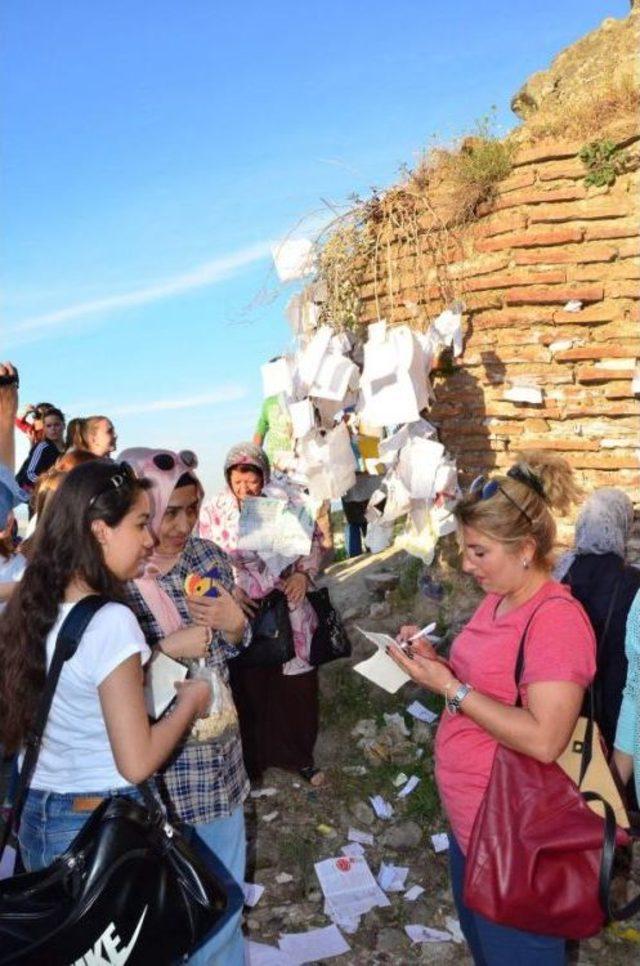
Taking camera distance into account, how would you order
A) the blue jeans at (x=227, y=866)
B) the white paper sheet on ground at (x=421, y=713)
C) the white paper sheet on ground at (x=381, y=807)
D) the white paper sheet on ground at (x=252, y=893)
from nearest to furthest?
the blue jeans at (x=227, y=866) < the white paper sheet on ground at (x=252, y=893) < the white paper sheet on ground at (x=381, y=807) < the white paper sheet on ground at (x=421, y=713)

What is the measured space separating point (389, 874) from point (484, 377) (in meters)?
2.83

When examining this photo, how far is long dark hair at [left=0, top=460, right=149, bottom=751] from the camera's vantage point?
1984 millimetres

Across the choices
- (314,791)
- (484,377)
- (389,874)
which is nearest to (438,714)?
(314,791)

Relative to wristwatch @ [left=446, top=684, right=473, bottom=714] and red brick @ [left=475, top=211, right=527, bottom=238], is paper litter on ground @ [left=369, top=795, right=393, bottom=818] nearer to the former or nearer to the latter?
wristwatch @ [left=446, top=684, right=473, bottom=714]

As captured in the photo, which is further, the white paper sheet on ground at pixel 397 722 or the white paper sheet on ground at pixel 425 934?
the white paper sheet on ground at pixel 397 722

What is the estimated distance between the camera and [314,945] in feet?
11.6

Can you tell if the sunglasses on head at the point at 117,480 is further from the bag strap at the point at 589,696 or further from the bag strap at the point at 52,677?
the bag strap at the point at 589,696

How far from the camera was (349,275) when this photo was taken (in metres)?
5.73

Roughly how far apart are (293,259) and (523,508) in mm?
3783

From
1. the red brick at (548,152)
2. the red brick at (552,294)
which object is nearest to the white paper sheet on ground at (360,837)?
the red brick at (552,294)

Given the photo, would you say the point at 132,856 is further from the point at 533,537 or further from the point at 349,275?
the point at 349,275

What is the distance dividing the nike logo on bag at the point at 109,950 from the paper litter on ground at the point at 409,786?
2.90 m

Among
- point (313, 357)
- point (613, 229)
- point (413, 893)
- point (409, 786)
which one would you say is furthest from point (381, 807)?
point (613, 229)

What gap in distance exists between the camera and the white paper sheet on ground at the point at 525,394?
4.79 m
